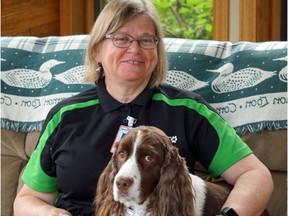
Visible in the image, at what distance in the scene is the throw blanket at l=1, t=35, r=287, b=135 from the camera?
2.46 m

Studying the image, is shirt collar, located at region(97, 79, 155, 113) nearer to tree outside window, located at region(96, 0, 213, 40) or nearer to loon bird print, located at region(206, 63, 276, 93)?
loon bird print, located at region(206, 63, 276, 93)

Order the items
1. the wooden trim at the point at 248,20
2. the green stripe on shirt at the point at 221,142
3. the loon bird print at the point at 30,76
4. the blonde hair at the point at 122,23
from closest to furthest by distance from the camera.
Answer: the green stripe on shirt at the point at 221,142, the blonde hair at the point at 122,23, the loon bird print at the point at 30,76, the wooden trim at the point at 248,20

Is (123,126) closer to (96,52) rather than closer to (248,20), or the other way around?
(96,52)

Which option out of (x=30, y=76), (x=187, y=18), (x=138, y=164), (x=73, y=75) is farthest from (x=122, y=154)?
(x=187, y=18)

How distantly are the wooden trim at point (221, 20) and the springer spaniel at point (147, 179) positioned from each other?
141 centimetres

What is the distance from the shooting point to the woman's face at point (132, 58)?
228 centimetres

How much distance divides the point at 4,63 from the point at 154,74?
2.91 feet

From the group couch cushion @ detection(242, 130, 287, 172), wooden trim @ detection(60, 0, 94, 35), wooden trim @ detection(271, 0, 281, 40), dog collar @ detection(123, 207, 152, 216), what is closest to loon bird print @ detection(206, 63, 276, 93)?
couch cushion @ detection(242, 130, 287, 172)

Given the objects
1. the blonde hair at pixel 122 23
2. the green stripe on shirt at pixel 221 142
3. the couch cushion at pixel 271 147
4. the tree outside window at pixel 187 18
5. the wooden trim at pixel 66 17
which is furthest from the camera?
the wooden trim at pixel 66 17

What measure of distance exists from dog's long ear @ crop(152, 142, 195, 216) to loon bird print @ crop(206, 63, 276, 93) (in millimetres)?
702

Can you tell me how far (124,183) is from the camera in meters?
1.78

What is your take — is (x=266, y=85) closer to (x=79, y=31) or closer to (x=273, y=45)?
Result: (x=273, y=45)

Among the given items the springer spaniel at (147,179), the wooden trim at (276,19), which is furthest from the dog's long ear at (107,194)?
the wooden trim at (276,19)

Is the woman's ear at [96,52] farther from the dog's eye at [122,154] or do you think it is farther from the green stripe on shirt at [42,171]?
the dog's eye at [122,154]
